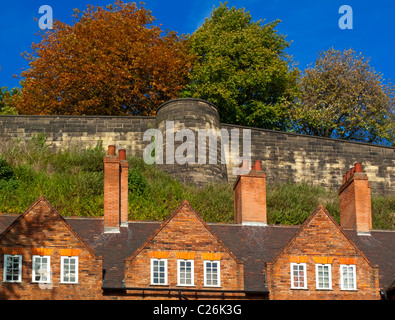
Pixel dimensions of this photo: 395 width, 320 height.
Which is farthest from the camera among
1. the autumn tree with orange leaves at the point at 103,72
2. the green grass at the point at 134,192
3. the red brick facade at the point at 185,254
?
the autumn tree with orange leaves at the point at 103,72

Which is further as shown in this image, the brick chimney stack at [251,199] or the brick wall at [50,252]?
the brick chimney stack at [251,199]

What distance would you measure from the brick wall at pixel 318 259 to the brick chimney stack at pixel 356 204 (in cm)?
520

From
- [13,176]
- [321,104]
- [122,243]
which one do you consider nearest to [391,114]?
[321,104]

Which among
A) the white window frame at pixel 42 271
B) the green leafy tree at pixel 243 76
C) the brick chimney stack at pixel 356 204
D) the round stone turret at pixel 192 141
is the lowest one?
the white window frame at pixel 42 271

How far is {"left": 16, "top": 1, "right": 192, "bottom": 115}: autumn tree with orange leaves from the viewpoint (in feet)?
226

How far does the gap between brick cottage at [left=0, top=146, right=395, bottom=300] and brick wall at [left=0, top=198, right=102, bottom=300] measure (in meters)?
0.03

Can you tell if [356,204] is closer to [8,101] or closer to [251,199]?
[251,199]

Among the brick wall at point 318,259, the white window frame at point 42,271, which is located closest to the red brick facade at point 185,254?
the brick wall at point 318,259

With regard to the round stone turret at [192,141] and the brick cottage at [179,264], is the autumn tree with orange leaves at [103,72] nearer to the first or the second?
the round stone turret at [192,141]

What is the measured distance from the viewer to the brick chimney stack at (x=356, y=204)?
43438mm

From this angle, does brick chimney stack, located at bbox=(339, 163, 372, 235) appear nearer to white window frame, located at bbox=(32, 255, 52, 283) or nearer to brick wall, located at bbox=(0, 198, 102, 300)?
brick wall, located at bbox=(0, 198, 102, 300)

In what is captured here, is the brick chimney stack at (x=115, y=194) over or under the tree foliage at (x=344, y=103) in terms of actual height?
under

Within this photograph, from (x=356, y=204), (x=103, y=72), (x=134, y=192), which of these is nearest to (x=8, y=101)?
(x=103, y=72)

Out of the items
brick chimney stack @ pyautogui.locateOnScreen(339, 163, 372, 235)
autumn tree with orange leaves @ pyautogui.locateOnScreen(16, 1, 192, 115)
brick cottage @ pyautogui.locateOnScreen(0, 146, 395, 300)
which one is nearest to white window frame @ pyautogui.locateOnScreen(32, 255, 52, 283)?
brick cottage @ pyautogui.locateOnScreen(0, 146, 395, 300)
